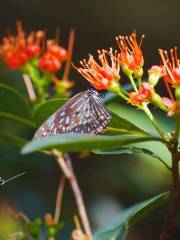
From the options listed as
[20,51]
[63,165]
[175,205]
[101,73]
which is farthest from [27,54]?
[175,205]

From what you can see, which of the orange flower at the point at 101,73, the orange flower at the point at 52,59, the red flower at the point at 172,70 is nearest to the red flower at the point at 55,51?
the orange flower at the point at 52,59

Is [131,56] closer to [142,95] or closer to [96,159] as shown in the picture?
[142,95]

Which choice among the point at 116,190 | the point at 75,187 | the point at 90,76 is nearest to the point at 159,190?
the point at 116,190

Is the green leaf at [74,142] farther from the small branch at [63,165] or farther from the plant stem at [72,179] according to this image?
the small branch at [63,165]

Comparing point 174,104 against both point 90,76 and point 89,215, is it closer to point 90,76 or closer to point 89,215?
point 90,76

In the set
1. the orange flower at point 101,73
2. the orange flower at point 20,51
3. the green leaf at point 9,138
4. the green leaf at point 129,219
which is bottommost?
the green leaf at point 129,219

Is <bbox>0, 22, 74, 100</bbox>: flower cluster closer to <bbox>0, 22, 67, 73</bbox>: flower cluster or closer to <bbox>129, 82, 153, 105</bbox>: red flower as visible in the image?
<bbox>0, 22, 67, 73</bbox>: flower cluster

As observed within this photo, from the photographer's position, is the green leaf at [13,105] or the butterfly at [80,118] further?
the green leaf at [13,105]
